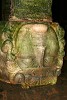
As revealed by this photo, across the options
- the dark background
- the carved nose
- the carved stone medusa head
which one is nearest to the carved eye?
the carved stone medusa head

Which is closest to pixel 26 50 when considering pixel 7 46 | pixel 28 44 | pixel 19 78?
pixel 28 44

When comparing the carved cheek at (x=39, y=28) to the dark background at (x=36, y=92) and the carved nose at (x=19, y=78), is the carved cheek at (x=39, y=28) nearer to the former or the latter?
the carved nose at (x=19, y=78)

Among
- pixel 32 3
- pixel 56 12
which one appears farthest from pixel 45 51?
pixel 56 12

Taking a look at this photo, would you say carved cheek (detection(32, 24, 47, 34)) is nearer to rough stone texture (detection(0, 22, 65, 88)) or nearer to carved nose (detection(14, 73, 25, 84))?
rough stone texture (detection(0, 22, 65, 88))

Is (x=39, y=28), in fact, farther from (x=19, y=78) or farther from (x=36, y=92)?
(x=36, y=92)

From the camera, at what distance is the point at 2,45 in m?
3.31

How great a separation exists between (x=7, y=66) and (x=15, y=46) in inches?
11.0

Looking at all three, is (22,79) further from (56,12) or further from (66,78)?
(56,12)

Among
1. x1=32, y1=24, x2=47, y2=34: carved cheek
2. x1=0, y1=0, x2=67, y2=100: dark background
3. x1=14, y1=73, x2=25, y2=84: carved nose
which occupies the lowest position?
x1=0, y1=0, x2=67, y2=100: dark background

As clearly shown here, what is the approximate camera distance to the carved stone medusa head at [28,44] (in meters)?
3.28

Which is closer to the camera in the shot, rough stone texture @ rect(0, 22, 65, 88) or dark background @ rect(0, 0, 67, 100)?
dark background @ rect(0, 0, 67, 100)

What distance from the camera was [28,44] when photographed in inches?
130

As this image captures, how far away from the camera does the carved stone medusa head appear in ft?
10.7

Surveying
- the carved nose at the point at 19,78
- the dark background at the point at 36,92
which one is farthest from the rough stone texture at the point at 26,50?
the dark background at the point at 36,92
